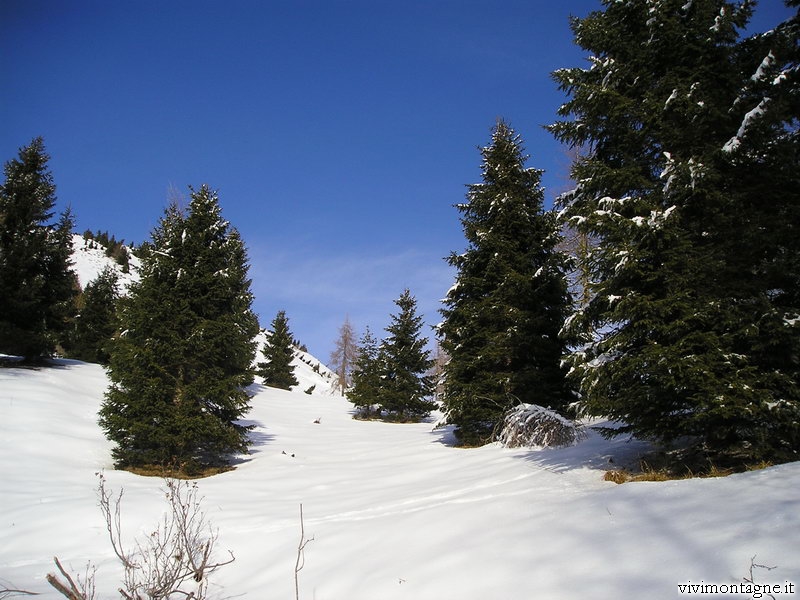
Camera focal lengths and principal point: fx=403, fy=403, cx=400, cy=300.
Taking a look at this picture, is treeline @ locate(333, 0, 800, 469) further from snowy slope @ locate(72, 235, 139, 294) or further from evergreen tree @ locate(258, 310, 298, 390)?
snowy slope @ locate(72, 235, 139, 294)

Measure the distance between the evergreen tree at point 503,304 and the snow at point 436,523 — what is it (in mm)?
1618

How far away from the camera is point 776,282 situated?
5039mm

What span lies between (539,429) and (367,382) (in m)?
18.3

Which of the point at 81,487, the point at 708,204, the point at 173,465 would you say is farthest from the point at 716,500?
the point at 173,465

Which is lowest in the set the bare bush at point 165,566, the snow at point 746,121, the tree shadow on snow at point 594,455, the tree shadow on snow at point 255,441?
the tree shadow on snow at point 255,441

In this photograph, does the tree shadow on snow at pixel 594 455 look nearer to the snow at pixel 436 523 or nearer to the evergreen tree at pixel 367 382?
the snow at pixel 436 523

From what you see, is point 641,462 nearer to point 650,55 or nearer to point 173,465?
point 650,55

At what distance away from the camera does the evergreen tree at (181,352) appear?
Answer: 1058 cm

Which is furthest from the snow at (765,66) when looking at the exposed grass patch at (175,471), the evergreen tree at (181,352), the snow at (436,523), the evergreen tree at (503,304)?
the exposed grass patch at (175,471)

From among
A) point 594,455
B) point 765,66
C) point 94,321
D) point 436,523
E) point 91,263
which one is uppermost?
point 91,263

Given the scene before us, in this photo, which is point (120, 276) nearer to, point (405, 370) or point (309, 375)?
point (309, 375)

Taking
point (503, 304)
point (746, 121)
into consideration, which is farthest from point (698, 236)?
point (503, 304)

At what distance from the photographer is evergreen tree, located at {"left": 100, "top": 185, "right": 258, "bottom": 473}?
34.7ft

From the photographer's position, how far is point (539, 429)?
8.77 m
